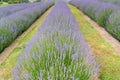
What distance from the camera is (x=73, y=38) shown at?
3809mm

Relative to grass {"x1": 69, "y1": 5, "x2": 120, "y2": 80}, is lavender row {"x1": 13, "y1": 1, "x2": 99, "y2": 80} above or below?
above

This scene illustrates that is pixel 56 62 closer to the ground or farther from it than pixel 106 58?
farther from it

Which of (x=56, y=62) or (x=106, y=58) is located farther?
(x=106, y=58)

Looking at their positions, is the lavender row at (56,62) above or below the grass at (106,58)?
above

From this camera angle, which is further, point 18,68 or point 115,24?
point 115,24

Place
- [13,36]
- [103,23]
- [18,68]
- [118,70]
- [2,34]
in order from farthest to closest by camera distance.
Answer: [103,23]
[13,36]
[2,34]
[118,70]
[18,68]

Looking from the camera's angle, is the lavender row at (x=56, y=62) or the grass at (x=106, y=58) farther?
the grass at (x=106, y=58)

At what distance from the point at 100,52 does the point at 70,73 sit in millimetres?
3285

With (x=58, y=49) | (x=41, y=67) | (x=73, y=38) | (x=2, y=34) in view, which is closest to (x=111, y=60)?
(x=73, y=38)

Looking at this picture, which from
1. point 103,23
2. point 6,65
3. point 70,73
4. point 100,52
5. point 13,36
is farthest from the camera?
point 103,23

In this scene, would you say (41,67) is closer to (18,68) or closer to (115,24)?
A: (18,68)

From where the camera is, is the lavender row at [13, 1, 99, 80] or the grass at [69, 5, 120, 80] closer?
the lavender row at [13, 1, 99, 80]

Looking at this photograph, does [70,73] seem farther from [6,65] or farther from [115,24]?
[115,24]

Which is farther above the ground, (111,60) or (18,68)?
(18,68)
